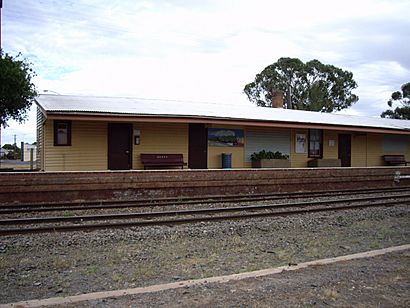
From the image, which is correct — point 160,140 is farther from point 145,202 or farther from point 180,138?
point 145,202

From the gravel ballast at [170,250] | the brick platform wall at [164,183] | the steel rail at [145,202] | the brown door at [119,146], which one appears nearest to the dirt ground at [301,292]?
the gravel ballast at [170,250]

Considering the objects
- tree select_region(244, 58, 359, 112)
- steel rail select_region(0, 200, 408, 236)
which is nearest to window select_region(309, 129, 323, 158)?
steel rail select_region(0, 200, 408, 236)

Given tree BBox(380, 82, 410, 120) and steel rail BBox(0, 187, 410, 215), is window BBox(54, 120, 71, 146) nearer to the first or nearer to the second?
steel rail BBox(0, 187, 410, 215)

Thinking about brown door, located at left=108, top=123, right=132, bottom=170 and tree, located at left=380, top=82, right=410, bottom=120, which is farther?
tree, located at left=380, top=82, right=410, bottom=120

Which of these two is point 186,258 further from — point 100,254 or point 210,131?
point 210,131

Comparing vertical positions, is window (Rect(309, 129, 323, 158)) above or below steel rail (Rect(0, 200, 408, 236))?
above

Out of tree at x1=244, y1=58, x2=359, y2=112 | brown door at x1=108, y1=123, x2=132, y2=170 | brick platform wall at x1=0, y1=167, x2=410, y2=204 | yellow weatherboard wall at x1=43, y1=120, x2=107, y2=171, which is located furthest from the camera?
tree at x1=244, y1=58, x2=359, y2=112

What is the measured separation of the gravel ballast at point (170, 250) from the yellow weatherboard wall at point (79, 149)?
893cm

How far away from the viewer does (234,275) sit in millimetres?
5375

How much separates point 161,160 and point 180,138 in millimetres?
1630

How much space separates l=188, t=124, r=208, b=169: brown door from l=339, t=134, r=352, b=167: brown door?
876 centimetres

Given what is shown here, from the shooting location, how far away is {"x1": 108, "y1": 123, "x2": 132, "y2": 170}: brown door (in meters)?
17.7

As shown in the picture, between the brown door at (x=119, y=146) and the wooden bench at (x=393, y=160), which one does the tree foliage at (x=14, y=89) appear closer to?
the brown door at (x=119, y=146)

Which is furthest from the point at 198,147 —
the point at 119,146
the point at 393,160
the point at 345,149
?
the point at 393,160
